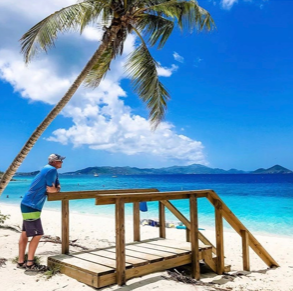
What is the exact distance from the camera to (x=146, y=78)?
29.2 ft

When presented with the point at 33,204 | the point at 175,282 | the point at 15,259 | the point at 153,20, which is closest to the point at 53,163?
the point at 33,204

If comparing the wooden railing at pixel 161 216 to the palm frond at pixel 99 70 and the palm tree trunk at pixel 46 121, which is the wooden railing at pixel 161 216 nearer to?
the palm tree trunk at pixel 46 121

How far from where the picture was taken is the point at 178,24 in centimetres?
861

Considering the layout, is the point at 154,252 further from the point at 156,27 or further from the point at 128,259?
the point at 156,27

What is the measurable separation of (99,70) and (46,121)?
3.49 m

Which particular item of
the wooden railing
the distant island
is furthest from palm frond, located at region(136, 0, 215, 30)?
the distant island

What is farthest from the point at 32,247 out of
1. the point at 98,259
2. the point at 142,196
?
the point at 142,196

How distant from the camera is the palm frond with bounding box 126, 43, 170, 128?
8867mm

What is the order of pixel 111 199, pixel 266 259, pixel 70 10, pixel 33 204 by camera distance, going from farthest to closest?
pixel 70 10 < pixel 266 259 < pixel 33 204 < pixel 111 199

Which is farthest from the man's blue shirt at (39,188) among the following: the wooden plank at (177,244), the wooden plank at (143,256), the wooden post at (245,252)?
the wooden post at (245,252)

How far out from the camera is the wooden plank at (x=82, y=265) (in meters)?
4.14

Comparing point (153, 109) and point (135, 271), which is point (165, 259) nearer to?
point (135, 271)

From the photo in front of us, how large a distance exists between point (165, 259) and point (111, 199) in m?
1.36

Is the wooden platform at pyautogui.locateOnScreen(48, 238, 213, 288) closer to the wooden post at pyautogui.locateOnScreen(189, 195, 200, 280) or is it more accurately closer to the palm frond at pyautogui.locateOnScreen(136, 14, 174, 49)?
the wooden post at pyautogui.locateOnScreen(189, 195, 200, 280)
